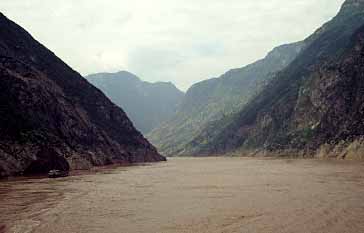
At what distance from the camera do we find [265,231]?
76.5 feet

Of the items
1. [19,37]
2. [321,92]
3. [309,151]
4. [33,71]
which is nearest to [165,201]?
[33,71]

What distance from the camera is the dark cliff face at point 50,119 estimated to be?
76.4 metres

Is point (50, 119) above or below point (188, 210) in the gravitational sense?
above

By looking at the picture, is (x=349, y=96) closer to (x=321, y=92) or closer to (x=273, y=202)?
(x=321, y=92)

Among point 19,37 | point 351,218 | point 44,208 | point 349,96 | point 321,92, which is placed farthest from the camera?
point 321,92

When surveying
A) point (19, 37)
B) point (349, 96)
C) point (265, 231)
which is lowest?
point (265, 231)

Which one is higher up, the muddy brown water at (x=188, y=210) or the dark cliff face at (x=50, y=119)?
the dark cliff face at (x=50, y=119)

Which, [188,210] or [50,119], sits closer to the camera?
[188,210]

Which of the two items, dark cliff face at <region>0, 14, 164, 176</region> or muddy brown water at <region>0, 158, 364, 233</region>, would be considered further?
dark cliff face at <region>0, 14, 164, 176</region>

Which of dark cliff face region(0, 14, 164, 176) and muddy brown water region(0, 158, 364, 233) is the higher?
dark cliff face region(0, 14, 164, 176)

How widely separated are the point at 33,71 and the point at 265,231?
97.6 meters

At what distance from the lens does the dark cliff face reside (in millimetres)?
76438

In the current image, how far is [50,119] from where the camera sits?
10531 centimetres

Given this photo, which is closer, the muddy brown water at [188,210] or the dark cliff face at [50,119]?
the muddy brown water at [188,210]
